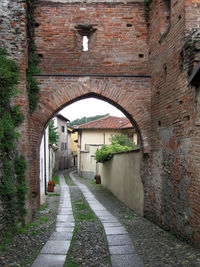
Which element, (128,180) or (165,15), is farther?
(128,180)

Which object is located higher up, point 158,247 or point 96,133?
point 96,133

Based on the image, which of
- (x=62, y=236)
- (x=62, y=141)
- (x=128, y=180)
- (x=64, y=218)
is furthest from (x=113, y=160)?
(x=62, y=141)

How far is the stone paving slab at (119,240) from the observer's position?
529 cm

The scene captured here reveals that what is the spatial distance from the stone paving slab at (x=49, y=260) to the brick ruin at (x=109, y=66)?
2423 mm

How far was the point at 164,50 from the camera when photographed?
6531 mm

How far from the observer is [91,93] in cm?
766

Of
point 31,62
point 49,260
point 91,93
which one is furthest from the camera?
point 91,93

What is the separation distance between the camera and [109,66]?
304 inches

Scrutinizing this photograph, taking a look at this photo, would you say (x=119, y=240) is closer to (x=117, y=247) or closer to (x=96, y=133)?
(x=117, y=247)

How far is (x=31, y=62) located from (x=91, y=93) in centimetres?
184

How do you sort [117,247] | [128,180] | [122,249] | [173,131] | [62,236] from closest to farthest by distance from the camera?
[122,249] < [117,247] < [62,236] < [173,131] < [128,180]

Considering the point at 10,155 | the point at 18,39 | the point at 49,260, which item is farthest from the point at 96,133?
the point at 49,260

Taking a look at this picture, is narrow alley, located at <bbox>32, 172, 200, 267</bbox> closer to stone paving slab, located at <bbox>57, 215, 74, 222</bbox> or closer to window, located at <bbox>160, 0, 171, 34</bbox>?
stone paving slab, located at <bbox>57, 215, 74, 222</bbox>

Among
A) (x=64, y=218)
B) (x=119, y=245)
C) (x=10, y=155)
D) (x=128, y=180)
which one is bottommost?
(x=64, y=218)
